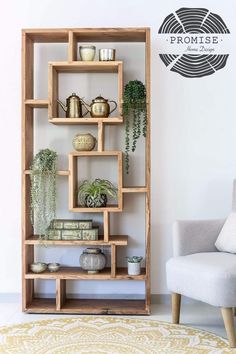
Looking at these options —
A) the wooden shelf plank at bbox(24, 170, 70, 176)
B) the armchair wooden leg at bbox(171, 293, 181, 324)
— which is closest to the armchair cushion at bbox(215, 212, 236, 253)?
the armchair wooden leg at bbox(171, 293, 181, 324)

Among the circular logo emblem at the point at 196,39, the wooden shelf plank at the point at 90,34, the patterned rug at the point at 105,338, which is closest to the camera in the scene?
the patterned rug at the point at 105,338

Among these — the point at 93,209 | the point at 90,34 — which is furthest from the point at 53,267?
the point at 90,34

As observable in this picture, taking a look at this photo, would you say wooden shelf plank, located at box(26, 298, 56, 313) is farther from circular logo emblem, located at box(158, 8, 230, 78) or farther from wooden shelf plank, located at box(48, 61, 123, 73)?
circular logo emblem, located at box(158, 8, 230, 78)

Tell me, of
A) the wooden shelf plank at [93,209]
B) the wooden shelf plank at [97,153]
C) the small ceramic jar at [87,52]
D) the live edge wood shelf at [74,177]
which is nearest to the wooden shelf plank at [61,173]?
the live edge wood shelf at [74,177]

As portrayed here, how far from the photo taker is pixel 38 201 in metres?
3.67

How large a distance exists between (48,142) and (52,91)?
1.40ft

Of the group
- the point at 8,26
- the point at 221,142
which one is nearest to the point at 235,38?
the point at 221,142

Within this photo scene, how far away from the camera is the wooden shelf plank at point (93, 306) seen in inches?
142

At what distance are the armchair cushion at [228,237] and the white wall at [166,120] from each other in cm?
49

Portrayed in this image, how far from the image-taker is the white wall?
3.89 m

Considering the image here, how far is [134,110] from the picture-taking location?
12.3 ft

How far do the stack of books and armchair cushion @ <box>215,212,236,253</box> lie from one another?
815 millimetres

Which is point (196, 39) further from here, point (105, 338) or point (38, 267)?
point (105, 338)

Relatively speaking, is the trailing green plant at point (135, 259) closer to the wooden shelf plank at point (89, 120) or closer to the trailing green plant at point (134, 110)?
the trailing green plant at point (134, 110)
